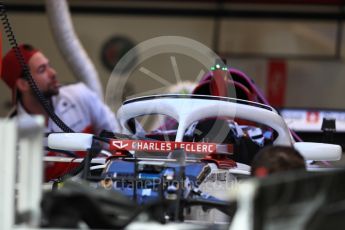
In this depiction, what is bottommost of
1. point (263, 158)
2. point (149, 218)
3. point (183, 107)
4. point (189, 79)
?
point (149, 218)

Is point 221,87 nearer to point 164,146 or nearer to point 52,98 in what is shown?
point 164,146

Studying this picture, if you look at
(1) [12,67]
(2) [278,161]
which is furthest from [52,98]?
(2) [278,161]

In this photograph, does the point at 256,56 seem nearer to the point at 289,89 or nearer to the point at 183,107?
the point at 289,89

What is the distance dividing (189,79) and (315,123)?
11.1 feet

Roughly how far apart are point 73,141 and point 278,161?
4.79 ft

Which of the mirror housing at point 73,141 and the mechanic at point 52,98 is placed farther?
the mechanic at point 52,98

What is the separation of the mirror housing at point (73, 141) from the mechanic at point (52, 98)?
7.76 ft

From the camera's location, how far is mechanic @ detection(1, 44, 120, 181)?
23.0ft

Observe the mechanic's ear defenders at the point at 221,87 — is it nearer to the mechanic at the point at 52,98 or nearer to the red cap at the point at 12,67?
the mechanic at the point at 52,98

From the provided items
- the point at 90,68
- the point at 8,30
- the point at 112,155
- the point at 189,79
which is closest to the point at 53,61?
the point at 90,68

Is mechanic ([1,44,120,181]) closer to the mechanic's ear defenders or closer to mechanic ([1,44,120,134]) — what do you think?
mechanic ([1,44,120,134])

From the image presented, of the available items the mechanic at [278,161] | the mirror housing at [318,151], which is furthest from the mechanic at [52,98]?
the mechanic at [278,161]

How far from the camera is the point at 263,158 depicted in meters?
2.87

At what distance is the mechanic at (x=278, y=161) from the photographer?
2816 millimetres
